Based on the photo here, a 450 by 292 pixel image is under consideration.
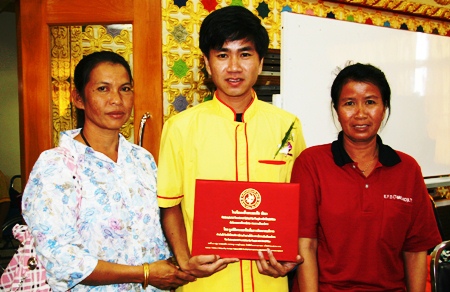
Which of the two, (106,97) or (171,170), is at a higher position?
(106,97)

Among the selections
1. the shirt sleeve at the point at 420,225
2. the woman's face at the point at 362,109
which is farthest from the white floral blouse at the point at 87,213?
the shirt sleeve at the point at 420,225

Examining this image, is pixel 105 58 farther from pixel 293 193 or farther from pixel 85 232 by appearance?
pixel 293 193

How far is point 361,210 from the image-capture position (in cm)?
153

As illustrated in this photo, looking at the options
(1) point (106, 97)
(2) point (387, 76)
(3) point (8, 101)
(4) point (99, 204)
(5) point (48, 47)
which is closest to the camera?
(4) point (99, 204)

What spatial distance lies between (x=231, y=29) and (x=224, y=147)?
1.40 feet

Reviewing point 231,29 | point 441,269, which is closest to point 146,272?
point 231,29

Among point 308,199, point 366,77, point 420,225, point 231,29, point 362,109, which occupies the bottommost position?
point 420,225

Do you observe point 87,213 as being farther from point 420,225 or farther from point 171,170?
point 420,225

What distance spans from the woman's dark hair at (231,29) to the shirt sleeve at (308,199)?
0.48 meters

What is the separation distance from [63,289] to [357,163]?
1.14 meters

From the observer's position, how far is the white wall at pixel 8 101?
7715 mm

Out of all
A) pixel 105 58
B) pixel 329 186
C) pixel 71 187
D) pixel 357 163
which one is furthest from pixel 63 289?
pixel 357 163

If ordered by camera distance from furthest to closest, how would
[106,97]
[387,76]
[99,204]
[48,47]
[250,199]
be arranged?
[387,76] → [48,47] → [106,97] → [99,204] → [250,199]

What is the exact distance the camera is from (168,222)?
1.60 m
